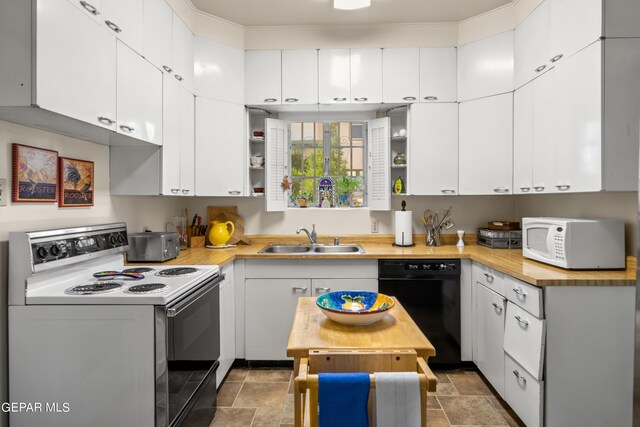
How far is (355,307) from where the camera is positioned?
1.62 metres

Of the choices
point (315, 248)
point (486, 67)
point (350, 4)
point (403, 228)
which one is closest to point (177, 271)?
point (315, 248)

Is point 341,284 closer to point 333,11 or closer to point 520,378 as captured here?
point 520,378

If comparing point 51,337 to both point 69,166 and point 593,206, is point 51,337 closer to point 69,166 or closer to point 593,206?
point 69,166

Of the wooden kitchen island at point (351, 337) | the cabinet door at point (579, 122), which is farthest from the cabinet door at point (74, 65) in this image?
the cabinet door at point (579, 122)

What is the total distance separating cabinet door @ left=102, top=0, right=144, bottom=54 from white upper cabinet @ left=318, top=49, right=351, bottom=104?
151 cm

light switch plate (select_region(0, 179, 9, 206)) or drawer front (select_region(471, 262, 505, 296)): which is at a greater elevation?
light switch plate (select_region(0, 179, 9, 206))

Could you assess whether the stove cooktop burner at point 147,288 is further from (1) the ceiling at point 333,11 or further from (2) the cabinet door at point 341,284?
(1) the ceiling at point 333,11

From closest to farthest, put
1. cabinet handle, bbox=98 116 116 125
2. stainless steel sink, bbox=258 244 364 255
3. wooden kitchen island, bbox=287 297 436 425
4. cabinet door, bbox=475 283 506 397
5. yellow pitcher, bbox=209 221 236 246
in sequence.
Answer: wooden kitchen island, bbox=287 297 436 425
cabinet handle, bbox=98 116 116 125
cabinet door, bbox=475 283 506 397
yellow pitcher, bbox=209 221 236 246
stainless steel sink, bbox=258 244 364 255

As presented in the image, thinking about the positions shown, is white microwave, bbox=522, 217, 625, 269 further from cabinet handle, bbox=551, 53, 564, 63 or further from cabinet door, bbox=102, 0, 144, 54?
cabinet door, bbox=102, 0, 144, 54

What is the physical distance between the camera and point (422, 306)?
2.98 m

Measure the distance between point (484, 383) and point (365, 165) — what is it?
213 cm

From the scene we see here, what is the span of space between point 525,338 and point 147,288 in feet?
6.61
